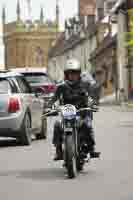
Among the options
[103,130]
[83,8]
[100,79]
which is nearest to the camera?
[103,130]

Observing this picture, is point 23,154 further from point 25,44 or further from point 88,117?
point 25,44

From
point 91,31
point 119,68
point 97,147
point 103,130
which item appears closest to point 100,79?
point 91,31

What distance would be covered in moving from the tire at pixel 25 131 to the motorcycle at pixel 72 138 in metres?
5.51

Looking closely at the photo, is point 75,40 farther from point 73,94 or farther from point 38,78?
point 73,94

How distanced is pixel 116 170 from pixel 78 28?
87154 mm

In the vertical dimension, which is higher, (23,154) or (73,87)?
(73,87)

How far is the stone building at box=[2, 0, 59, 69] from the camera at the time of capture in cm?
16712

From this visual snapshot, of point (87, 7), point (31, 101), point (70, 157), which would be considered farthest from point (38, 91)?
point (87, 7)

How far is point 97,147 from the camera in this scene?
16891mm

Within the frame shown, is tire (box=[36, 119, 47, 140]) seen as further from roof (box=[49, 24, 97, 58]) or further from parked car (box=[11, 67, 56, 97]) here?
roof (box=[49, 24, 97, 58])

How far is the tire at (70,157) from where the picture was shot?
11.1 metres

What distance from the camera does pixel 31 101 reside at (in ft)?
60.4

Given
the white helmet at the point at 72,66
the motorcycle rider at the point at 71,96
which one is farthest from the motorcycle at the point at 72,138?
the white helmet at the point at 72,66

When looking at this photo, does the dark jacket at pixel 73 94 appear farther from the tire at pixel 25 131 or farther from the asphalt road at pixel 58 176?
the tire at pixel 25 131
